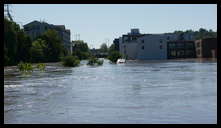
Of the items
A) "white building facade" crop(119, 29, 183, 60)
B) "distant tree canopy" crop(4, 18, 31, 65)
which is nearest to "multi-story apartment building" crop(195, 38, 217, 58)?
"white building facade" crop(119, 29, 183, 60)

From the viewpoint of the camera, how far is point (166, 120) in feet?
36.9

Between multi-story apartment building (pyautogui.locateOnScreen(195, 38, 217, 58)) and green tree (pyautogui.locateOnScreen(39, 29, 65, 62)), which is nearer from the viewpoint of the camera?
green tree (pyautogui.locateOnScreen(39, 29, 65, 62))

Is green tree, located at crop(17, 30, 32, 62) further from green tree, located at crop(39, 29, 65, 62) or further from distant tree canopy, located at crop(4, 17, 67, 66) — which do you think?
green tree, located at crop(39, 29, 65, 62)

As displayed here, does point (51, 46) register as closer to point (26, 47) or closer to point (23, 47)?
point (26, 47)

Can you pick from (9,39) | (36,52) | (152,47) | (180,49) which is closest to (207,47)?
(180,49)

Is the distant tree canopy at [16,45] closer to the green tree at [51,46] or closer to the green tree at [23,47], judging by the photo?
the green tree at [23,47]

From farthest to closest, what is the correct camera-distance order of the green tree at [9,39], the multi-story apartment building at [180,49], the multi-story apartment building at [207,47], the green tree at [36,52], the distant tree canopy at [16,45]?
the multi-story apartment building at [180,49]
the multi-story apartment building at [207,47]
the green tree at [36,52]
the distant tree canopy at [16,45]
the green tree at [9,39]

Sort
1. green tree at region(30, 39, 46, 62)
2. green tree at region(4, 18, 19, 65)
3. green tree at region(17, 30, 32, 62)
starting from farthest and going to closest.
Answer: green tree at region(30, 39, 46, 62), green tree at region(17, 30, 32, 62), green tree at region(4, 18, 19, 65)

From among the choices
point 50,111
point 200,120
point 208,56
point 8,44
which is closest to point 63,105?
point 50,111

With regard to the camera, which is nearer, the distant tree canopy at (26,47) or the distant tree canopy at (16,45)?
the distant tree canopy at (26,47)

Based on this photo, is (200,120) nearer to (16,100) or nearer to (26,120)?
(26,120)

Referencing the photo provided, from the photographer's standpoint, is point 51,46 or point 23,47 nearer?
point 23,47

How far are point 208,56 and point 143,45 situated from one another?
25279 millimetres

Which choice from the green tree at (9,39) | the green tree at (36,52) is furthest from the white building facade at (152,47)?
the green tree at (9,39)
